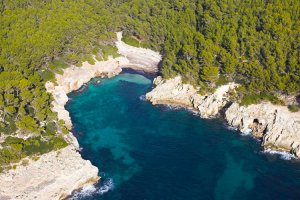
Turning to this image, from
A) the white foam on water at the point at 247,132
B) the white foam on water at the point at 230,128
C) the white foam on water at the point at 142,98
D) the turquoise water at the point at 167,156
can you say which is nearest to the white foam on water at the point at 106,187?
the turquoise water at the point at 167,156

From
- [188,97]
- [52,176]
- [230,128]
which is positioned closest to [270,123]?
[230,128]

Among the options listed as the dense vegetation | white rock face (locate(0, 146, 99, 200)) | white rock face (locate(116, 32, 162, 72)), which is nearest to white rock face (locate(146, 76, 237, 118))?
the dense vegetation

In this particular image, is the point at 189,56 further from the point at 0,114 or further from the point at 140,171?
the point at 0,114

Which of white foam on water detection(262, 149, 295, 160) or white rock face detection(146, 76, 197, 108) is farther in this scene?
white rock face detection(146, 76, 197, 108)

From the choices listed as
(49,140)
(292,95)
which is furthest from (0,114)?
(292,95)

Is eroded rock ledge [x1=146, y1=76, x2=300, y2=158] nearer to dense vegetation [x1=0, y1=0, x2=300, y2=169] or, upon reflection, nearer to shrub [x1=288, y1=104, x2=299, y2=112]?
shrub [x1=288, y1=104, x2=299, y2=112]

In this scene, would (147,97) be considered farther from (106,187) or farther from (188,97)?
(106,187)

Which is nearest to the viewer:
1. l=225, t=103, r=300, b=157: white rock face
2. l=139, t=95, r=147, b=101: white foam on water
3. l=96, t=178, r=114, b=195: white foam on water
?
l=96, t=178, r=114, b=195: white foam on water
